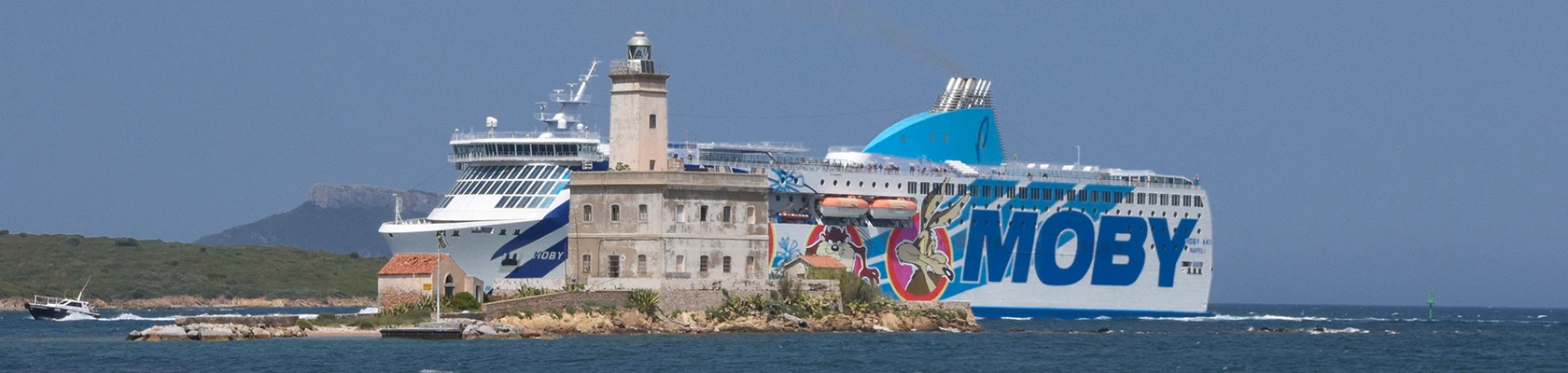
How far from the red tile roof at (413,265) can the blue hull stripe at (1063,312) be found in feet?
84.0

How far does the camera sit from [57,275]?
114438 mm

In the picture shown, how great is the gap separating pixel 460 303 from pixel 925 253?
24166 mm

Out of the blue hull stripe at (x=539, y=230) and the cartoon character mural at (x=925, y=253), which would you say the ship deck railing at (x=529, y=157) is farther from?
the cartoon character mural at (x=925, y=253)

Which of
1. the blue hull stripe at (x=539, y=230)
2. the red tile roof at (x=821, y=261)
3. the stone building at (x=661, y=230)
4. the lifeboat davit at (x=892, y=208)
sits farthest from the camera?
the lifeboat davit at (x=892, y=208)

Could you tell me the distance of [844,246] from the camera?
3012 inches

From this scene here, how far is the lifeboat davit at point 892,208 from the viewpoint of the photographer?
76812mm

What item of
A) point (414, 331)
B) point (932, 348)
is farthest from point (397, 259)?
point (932, 348)

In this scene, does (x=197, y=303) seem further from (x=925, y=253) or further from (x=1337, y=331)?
(x=1337, y=331)

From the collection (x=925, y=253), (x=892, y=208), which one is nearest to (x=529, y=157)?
(x=892, y=208)

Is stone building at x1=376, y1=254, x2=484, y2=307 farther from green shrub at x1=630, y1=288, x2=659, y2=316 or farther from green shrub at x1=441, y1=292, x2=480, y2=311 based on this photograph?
green shrub at x1=630, y1=288, x2=659, y2=316

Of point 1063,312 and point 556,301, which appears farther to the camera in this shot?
point 1063,312

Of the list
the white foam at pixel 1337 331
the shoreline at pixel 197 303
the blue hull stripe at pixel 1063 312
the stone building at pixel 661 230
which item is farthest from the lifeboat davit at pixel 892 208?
the shoreline at pixel 197 303

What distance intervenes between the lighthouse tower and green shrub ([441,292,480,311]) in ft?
22.1

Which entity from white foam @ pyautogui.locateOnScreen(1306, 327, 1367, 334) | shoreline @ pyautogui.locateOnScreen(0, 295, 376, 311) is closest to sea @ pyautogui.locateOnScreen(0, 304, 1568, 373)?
white foam @ pyautogui.locateOnScreen(1306, 327, 1367, 334)
